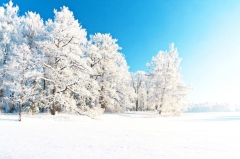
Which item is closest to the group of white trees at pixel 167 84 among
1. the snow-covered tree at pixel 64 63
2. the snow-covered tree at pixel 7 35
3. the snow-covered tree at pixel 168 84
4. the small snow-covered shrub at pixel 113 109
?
the snow-covered tree at pixel 168 84

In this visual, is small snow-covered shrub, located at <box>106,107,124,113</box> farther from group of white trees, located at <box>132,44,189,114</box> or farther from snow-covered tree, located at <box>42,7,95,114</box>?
snow-covered tree, located at <box>42,7,95,114</box>

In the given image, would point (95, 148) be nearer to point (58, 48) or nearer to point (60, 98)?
point (60, 98)

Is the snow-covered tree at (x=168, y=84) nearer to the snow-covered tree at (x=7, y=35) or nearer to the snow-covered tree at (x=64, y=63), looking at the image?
the snow-covered tree at (x=64, y=63)

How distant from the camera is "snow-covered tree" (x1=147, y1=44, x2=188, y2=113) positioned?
113ft

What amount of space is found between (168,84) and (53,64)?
65.5ft

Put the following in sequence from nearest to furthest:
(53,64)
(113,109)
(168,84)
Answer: (53,64), (113,109), (168,84)

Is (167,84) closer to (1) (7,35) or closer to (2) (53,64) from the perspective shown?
(2) (53,64)

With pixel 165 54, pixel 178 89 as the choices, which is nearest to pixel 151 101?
pixel 178 89

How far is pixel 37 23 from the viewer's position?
24578 millimetres

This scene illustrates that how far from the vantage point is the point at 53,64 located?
22.8m

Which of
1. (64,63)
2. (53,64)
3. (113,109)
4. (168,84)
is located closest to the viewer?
(64,63)

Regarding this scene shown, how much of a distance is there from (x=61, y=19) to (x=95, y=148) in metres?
17.4

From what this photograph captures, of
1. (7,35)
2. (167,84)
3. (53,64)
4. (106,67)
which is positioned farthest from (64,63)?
(167,84)

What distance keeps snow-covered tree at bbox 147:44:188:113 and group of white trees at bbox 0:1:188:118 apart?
23.3ft
